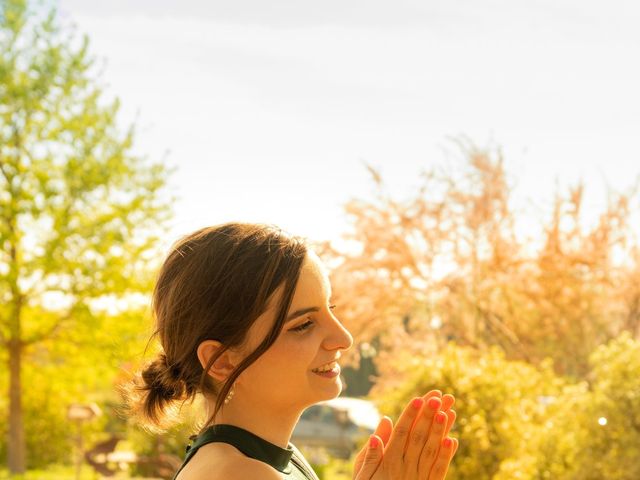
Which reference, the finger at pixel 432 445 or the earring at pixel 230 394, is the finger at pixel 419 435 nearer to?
the finger at pixel 432 445

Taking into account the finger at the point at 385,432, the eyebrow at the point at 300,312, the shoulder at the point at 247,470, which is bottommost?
the shoulder at the point at 247,470

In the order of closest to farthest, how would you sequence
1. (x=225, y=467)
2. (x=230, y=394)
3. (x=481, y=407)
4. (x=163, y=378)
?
(x=225, y=467) < (x=230, y=394) < (x=163, y=378) < (x=481, y=407)

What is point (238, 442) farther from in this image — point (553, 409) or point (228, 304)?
point (553, 409)

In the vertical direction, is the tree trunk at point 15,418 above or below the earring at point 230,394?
below

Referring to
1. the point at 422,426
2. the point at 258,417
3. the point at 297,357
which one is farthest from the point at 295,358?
the point at 422,426

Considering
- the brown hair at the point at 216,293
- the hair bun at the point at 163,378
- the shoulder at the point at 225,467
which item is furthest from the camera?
the hair bun at the point at 163,378

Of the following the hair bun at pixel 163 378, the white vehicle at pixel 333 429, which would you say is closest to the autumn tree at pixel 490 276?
the white vehicle at pixel 333 429

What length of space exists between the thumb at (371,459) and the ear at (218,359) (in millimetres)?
249

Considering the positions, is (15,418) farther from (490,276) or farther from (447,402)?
(447,402)

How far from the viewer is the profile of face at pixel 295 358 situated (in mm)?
1363

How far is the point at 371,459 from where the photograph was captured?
1335 millimetres

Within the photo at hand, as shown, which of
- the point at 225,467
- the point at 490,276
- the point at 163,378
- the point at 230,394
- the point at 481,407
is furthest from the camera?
the point at 490,276

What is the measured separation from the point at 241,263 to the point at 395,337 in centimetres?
1345

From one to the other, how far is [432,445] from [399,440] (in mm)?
51
